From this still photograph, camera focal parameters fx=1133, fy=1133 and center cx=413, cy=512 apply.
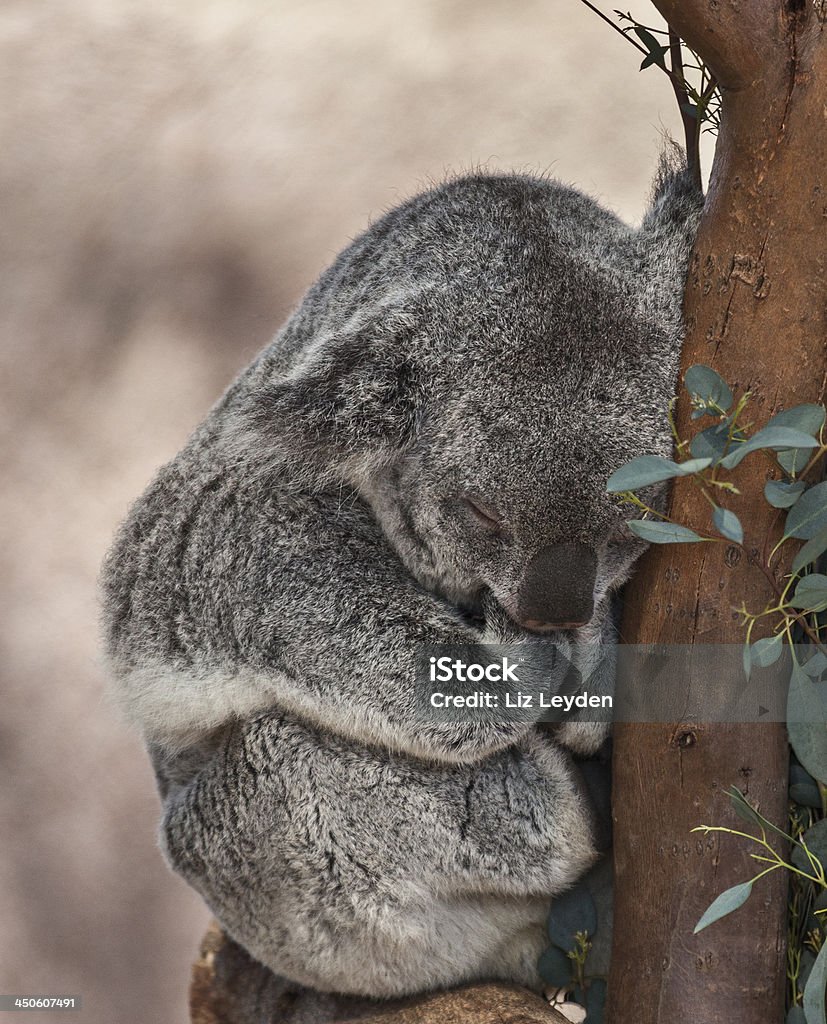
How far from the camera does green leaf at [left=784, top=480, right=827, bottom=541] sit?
1.60m

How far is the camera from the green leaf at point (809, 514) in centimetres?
160

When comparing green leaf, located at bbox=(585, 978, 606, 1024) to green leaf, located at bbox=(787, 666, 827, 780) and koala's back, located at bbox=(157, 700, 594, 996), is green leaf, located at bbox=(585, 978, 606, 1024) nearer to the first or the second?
koala's back, located at bbox=(157, 700, 594, 996)

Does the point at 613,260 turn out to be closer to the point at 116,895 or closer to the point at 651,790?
the point at 651,790

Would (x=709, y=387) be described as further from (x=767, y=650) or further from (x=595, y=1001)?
(x=595, y=1001)

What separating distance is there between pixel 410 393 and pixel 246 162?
12.1ft

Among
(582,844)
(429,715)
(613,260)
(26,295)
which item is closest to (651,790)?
(582,844)

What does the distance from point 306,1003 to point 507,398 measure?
61.4 inches

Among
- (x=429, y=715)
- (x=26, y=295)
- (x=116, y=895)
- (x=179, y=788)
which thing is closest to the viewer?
(x=429, y=715)

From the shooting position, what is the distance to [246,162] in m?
5.22

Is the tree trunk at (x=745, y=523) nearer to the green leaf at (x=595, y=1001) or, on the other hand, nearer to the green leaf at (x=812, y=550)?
the green leaf at (x=812, y=550)

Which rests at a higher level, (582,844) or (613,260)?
(613,260)

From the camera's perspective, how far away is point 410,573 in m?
2.09

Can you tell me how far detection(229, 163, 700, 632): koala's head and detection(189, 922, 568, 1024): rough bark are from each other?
73 cm

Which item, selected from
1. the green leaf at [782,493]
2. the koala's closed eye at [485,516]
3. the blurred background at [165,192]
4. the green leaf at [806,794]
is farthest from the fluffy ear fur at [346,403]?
the blurred background at [165,192]
